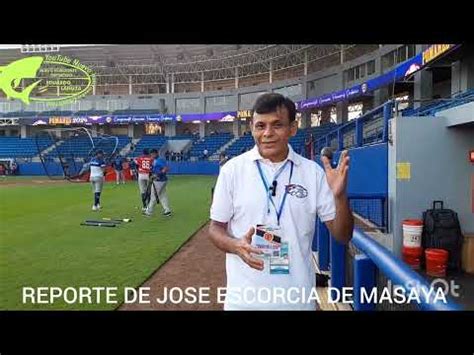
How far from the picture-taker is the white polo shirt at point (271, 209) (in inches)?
68.6

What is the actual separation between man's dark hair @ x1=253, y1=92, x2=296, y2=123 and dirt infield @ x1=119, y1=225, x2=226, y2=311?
219 cm

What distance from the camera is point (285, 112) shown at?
1771mm

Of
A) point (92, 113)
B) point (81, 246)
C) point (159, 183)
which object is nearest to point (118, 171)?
point (159, 183)

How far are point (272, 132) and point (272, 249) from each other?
19.5 inches

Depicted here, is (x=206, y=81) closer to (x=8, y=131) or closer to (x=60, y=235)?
(x=8, y=131)

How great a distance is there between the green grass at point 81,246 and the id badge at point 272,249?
2228 millimetres

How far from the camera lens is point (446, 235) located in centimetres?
508

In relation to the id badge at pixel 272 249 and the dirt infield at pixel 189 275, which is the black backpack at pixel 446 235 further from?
the id badge at pixel 272 249

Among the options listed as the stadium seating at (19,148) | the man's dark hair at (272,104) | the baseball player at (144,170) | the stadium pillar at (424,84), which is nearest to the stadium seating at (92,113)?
the stadium seating at (19,148)

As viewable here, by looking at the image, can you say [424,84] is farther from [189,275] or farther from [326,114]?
[189,275]
